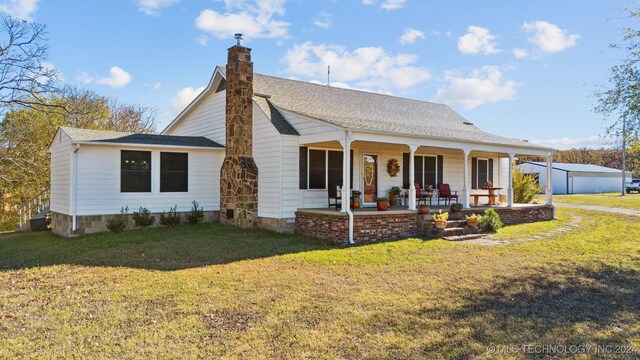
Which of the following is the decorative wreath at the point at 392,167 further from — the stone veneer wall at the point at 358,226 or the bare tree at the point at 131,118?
the bare tree at the point at 131,118

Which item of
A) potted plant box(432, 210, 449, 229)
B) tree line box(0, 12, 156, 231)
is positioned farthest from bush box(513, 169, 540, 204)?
tree line box(0, 12, 156, 231)

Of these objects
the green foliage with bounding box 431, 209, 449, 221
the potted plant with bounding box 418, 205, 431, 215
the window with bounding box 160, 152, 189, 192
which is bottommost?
the green foliage with bounding box 431, 209, 449, 221

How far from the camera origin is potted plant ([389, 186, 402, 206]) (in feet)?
47.4

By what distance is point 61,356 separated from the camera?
4.05 meters

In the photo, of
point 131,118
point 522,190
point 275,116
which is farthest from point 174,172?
point 131,118

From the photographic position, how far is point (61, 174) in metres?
12.9

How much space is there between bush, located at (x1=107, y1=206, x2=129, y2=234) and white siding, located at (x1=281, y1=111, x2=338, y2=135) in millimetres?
5528

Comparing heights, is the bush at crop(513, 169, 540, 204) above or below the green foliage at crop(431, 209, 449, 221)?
above

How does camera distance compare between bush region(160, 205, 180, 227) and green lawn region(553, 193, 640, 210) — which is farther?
green lawn region(553, 193, 640, 210)

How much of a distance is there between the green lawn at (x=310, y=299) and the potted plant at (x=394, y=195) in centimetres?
403

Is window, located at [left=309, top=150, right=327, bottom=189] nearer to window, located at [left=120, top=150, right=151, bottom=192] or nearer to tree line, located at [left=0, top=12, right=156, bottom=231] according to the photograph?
window, located at [left=120, top=150, right=151, bottom=192]

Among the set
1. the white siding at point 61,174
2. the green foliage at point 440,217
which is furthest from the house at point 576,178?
the white siding at point 61,174

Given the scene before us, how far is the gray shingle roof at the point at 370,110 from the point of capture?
12.9 m

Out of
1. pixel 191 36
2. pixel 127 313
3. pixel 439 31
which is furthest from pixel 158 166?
pixel 439 31
